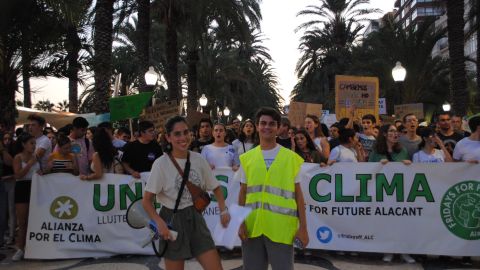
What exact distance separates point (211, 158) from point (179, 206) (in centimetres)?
273

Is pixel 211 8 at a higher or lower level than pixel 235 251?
higher

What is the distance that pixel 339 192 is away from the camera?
6.05 meters

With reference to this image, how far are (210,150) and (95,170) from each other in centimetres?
145

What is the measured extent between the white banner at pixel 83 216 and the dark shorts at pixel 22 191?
0.33ft

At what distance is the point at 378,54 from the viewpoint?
2975 centimetres

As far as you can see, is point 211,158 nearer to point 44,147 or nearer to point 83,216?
point 83,216

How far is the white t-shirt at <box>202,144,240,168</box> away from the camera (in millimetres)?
6410

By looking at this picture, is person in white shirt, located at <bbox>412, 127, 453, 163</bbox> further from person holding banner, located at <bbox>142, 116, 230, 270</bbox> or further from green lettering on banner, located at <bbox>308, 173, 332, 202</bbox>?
person holding banner, located at <bbox>142, 116, 230, 270</bbox>

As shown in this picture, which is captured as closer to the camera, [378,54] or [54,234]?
[54,234]

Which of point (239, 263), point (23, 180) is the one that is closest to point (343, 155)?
point (239, 263)

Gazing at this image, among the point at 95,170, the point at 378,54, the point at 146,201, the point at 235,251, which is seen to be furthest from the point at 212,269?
the point at 378,54

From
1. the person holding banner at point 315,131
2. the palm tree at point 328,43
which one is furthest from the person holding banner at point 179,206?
the palm tree at point 328,43

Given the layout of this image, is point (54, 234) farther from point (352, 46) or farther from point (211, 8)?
point (352, 46)

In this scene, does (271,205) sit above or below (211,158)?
below
